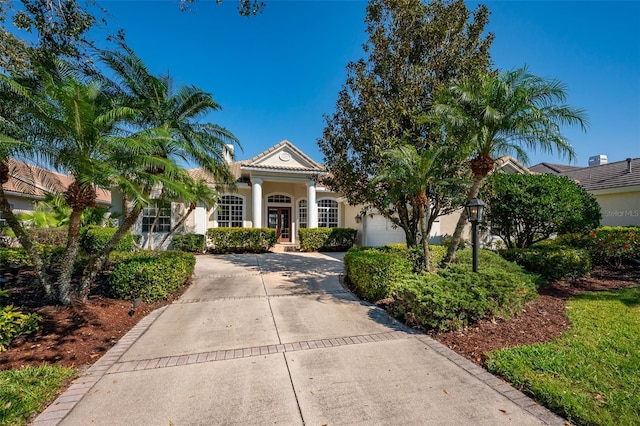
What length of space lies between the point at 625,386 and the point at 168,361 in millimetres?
5708

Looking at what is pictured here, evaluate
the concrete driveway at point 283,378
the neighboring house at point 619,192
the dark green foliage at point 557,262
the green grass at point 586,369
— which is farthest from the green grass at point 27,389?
the neighboring house at point 619,192

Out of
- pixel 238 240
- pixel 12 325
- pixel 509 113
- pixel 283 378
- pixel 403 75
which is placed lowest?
pixel 283 378

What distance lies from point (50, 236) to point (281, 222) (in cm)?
1132

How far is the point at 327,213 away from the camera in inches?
782

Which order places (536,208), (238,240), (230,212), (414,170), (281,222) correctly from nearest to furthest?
(414,170), (536,208), (238,240), (230,212), (281,222)

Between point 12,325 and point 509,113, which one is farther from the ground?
point 509,113

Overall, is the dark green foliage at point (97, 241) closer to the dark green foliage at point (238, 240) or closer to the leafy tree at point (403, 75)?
the dark green foliage at point (238, 240)

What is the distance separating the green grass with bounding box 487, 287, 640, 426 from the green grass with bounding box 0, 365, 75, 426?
17.4ft

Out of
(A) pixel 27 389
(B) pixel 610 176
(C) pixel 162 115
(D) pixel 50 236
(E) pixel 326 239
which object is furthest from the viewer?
(E) pixel 326 239

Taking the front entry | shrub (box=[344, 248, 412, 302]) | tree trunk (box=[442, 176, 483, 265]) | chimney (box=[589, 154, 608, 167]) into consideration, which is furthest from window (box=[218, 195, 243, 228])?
chimney (box=[589, 154, 608, 167])

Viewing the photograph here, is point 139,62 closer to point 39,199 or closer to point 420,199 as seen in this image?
point 420,199

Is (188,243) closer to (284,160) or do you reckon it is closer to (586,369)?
(284,160)

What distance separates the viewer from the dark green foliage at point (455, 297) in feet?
16.7

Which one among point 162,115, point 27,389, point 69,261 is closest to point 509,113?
point 162,115
